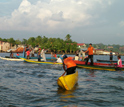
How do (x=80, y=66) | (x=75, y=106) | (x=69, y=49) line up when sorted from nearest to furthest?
1. (x=75, y=106)
2. (x=80, y=66)
3. (x=69, y=49)

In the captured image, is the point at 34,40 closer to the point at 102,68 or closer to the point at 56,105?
the point at 102,68

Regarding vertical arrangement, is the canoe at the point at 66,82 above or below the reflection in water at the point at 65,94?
above

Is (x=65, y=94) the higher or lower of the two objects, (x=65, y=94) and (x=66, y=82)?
the lower

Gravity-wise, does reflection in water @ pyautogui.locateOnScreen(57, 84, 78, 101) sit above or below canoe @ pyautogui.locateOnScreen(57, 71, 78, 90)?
below

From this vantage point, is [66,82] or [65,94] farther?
[66,82]

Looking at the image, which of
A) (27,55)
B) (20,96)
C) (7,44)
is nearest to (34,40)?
(7,44)

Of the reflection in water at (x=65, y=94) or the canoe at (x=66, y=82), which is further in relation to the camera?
the canoe at (x=66, y=82)

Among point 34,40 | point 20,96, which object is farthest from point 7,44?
point 20,96

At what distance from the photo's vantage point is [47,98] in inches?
325

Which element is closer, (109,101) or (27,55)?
(109,101)

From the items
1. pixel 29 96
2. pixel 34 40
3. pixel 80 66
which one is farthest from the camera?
pixel 34 40

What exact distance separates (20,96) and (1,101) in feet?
3.40

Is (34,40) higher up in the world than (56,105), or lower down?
higher up

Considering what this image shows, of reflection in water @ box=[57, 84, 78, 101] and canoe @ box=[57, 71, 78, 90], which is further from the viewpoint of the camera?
canoe @ box=[57, 71, 78, 90]
